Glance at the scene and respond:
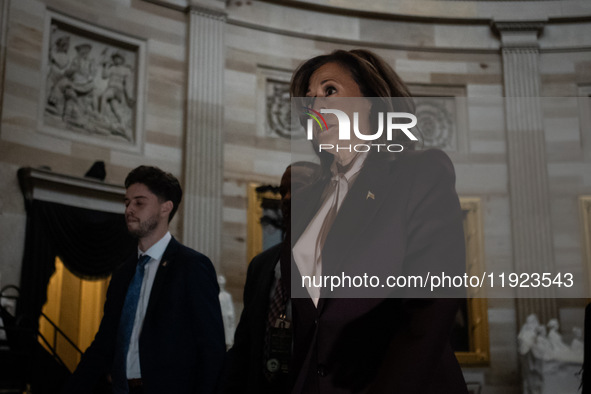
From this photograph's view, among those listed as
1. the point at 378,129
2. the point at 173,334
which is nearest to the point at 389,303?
the point at 378,129

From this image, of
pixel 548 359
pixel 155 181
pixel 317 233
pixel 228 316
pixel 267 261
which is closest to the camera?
pixel 317 233

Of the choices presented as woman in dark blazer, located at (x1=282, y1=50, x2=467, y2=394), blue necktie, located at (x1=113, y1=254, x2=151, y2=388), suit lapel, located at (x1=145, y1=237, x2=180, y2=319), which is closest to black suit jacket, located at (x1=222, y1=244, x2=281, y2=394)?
suit lapel, located at (x1=145, y1=237, x2=180, y2=319)

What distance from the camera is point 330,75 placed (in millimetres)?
2230

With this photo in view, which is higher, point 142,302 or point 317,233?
point 317,233

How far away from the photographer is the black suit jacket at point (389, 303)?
176 cm

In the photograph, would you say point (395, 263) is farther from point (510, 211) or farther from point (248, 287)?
point (510, 211)

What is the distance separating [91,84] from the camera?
13.1 m

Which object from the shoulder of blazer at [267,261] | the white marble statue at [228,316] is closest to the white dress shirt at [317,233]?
the shoulder of blazer at [267,261]

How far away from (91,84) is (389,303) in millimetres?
12200

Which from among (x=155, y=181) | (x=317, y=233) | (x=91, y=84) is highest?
(x=91, y=84)

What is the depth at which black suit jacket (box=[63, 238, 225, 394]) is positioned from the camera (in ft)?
12.8

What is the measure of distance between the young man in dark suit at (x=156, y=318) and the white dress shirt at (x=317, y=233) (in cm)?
198

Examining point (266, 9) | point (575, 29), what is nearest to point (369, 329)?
point (266, 9)

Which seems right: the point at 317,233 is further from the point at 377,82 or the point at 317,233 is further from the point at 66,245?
the point at 66,245
